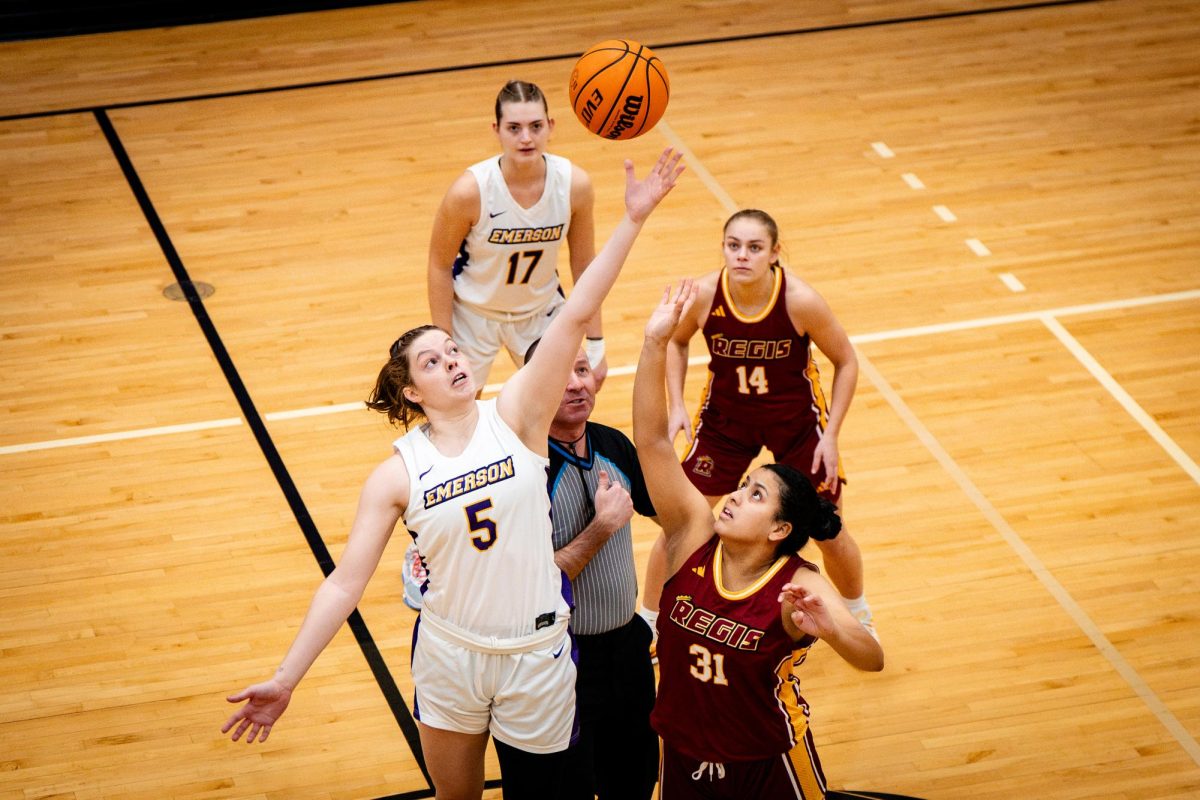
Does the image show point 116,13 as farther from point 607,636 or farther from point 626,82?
point 607,636

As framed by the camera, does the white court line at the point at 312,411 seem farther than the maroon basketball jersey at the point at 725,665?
Yes

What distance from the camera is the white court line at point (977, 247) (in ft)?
28.3

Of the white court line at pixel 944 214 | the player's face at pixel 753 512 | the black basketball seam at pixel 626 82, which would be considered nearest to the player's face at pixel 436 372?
the player's face at pixel 753 512

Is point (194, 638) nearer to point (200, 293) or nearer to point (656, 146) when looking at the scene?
point (200, 293)

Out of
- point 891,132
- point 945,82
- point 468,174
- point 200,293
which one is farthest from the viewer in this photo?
point 945,82

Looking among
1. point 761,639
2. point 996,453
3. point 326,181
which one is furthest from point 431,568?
point 326,181

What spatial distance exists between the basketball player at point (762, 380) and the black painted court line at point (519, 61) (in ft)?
19.3

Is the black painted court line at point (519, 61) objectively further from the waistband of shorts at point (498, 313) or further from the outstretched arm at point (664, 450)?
the outstretched arm at point (664, 450)

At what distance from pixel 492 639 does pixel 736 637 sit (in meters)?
0.67

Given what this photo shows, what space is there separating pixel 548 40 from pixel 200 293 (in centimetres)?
429

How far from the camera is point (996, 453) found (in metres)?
6.97

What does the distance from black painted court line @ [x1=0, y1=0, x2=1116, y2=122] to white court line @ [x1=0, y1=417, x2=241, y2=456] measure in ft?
13.4

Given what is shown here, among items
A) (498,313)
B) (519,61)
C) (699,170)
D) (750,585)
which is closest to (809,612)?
(750,585)

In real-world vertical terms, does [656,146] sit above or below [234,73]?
below
